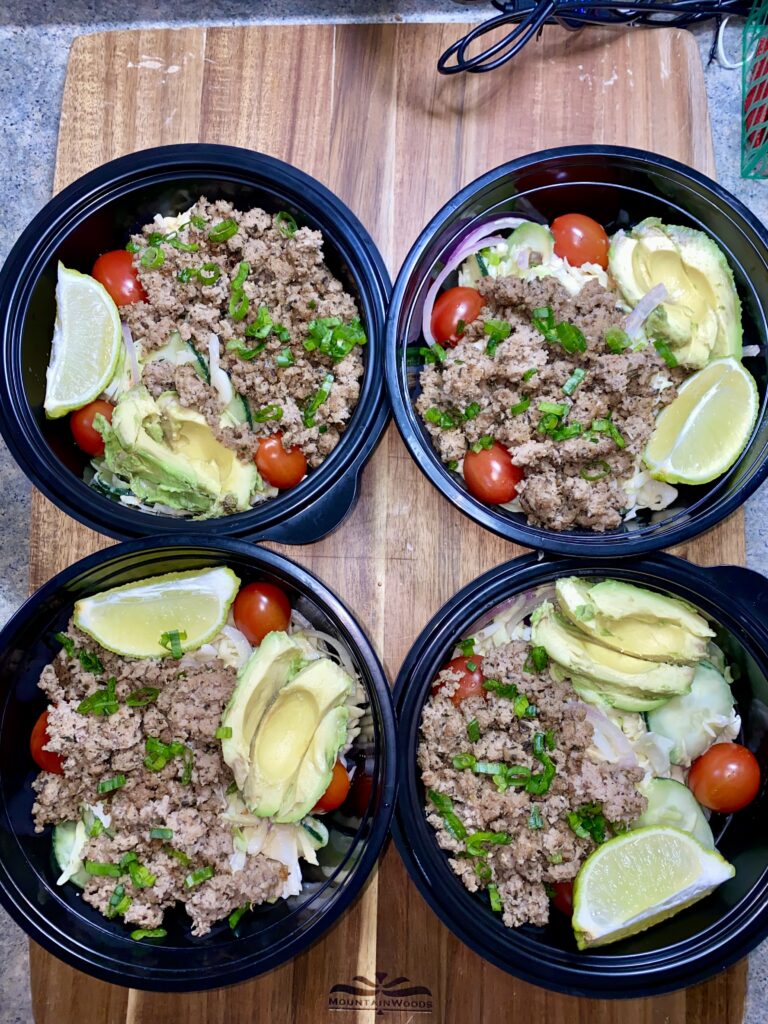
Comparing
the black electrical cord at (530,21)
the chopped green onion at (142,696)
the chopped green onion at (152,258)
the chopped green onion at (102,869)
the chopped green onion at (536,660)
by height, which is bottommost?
the chopped green onion at (102,869)

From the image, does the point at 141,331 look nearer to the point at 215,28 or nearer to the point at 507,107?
the point at 215,28

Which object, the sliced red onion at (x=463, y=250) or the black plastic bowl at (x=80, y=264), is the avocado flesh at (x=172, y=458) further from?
the sliced red onion at (x=463, y=250)

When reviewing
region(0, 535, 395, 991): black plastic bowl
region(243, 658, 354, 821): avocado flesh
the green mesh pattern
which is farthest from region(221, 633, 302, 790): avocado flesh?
the green mesh pattern

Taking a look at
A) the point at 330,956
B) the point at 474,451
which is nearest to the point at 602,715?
the point at 474,451

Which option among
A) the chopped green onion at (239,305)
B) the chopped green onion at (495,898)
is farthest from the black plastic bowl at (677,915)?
the chopped green onion at (239,305)

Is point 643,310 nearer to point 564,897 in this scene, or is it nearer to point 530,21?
point 530,21
